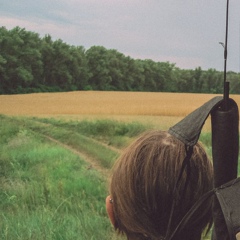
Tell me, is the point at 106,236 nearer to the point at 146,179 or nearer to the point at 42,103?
the point at 146,179

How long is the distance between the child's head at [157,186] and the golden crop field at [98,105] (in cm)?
545

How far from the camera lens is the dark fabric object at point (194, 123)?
55 cm

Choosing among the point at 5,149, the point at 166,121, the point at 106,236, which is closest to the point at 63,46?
the point at 166,121

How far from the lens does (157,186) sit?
659 mm

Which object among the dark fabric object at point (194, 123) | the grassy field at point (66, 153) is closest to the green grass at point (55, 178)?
the grassy field at point (66, 153)

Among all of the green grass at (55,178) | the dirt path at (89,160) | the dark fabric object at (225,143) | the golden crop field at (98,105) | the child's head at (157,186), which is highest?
the dark fabric object at (225,143)

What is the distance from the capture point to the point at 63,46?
8.30 metres

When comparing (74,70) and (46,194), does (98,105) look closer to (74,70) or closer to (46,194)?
(74,70)

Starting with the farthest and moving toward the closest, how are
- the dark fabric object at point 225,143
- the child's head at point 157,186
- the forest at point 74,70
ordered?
the forest at point 74,70 → the child's head at point 157,186 → the dark fabric object at point 225,143

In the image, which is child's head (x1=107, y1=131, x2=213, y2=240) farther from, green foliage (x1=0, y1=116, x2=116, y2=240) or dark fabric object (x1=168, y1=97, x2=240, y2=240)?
green foliage (x1=0, y1=116, x2=116, y2=240)

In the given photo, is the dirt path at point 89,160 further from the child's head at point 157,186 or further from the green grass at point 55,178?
the child's head at point 157,186

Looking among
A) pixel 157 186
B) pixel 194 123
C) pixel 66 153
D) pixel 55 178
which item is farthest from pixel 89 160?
pixel 194 123

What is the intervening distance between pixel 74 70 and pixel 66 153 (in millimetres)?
2306

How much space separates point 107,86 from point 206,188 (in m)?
6.64
